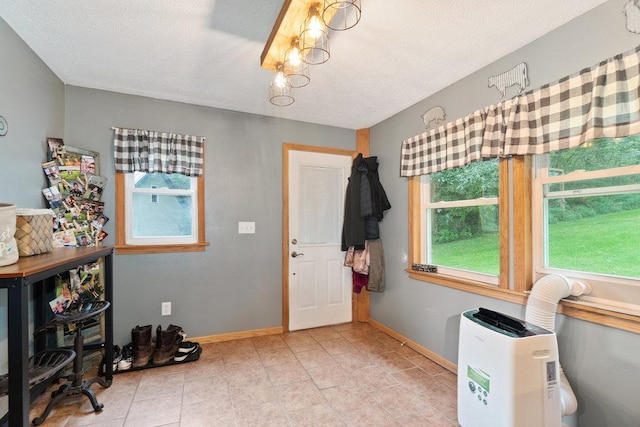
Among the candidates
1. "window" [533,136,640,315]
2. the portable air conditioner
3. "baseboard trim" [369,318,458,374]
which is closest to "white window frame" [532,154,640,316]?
"window" [533,136,640,315]

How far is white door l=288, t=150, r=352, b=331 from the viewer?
3.20 metres

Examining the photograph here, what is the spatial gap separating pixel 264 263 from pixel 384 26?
93.0 inches

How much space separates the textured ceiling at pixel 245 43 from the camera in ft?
5.04

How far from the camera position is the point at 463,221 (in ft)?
7.86

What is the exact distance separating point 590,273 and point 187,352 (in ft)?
9.72

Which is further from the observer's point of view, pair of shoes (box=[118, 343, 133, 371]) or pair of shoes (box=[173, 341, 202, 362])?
pair of shoes (box=[173, 341, 202, 362])

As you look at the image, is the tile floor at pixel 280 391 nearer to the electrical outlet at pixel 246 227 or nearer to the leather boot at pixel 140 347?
the leather boot at pixel 140 347

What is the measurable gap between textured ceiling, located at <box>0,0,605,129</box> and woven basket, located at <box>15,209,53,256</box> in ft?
3.68

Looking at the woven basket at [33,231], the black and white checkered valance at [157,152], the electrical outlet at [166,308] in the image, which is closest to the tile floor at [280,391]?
the electrical outlet at [166,308]

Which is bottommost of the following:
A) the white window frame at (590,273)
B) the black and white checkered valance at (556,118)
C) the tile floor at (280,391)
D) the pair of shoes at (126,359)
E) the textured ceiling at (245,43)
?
the tile floor at (280,391)

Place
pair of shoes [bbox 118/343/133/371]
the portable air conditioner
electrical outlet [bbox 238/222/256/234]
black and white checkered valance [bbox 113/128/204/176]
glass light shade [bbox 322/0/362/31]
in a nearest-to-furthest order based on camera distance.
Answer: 1. glass light shade [bbox 322/0/362/31]
2. the portable air conditioner
3. pair of shoes [bbox 118/343/133/371]
4. black and white checkered valance [bbox 113/128/204/176]
5. electrical outlet [bbox 238/222/256/234]

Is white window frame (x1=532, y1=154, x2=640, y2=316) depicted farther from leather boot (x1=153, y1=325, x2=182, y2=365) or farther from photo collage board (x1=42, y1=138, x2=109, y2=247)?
photo collage board (x1=42, y1=138, x2=109, y2=247)

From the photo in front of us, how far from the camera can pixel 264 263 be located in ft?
10.0

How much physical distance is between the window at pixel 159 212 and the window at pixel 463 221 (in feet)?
7.29
